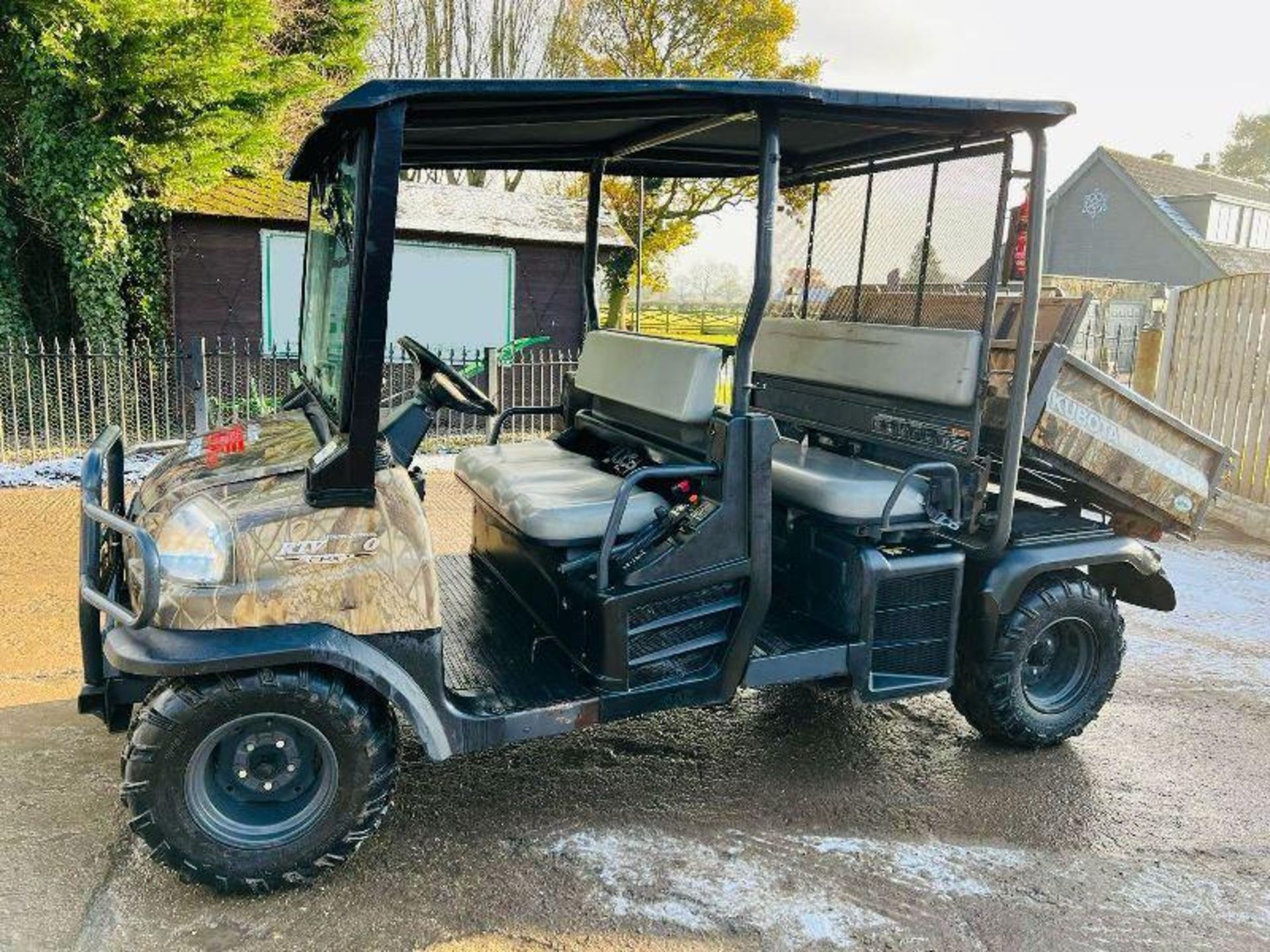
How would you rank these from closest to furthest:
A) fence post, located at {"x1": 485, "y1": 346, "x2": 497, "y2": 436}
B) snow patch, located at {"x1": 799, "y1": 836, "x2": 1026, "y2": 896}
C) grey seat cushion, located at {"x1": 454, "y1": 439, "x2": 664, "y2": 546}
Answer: snow patch, located at {"x1": 799, "y1": 836, "x2": 1026, "y2": 896}, grey seat cushion, located at {"x1": 454, "y1": 439, "x2": 664, "y2": 546}, fence post, located at {"x1": 485, "y1": 346, "x2": 497, "y2": 436}

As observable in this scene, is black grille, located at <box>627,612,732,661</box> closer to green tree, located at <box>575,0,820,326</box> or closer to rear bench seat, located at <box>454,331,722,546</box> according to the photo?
rear bench seat, located at <box>454,331,722,546</box>

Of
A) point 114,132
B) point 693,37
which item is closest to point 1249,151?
point 693,37

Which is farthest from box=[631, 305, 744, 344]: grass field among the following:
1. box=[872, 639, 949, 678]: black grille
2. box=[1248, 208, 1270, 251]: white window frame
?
box=[1248, 208, 1270, 251]: white window frame

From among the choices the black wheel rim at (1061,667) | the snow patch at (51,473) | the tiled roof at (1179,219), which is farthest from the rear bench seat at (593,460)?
the tiled roof at (1179,219)

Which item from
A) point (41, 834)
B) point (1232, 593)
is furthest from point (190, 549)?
point (1232, 593)

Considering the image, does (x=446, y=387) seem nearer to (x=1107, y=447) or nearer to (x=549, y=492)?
(x=549, y=492)

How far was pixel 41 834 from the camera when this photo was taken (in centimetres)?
321

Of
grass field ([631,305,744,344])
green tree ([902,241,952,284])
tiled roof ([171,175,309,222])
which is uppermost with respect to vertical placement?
tiled roof ([171,175,309,222])

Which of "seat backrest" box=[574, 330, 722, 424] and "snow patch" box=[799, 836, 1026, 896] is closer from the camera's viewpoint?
"snow patch" box=[799, 836, 1026, 896]

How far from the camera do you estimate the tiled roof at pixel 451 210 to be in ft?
40.8

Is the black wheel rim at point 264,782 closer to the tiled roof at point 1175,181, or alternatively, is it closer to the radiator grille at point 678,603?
the radiator grille at point 678,603

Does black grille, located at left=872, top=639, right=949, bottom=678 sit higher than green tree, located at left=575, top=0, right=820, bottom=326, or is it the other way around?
green tree, located at left=575, top=0, right=820, bottom=326

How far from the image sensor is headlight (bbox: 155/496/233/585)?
2779 mm

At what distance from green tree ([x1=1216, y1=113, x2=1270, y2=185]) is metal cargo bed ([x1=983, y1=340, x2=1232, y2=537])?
53702 millimetres
